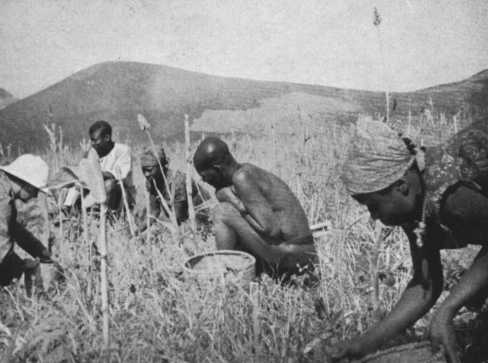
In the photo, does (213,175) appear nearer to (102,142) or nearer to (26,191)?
(26,191)

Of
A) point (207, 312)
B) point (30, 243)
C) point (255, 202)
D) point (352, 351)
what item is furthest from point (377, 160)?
point (30, 243)

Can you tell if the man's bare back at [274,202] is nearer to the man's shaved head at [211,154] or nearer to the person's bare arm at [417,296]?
the man's shaved head at [211,154]

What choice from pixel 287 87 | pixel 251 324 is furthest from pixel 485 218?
pixel 287 87

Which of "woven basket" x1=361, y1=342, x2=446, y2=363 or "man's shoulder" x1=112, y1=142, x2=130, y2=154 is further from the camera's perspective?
"man's shoulder" x1=112, y1=142, x2=130, y2=154

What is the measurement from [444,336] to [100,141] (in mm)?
4404

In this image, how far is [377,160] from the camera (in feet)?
4.72

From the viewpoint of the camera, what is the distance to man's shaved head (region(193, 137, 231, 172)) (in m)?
3.00

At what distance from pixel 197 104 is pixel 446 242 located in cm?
1008

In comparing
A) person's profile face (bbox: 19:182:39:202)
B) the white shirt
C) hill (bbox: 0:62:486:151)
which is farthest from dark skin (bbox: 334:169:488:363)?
hill (bbox: 0:62:486:151)

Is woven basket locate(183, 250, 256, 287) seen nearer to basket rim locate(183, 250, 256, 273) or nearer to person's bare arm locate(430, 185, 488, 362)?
basket rim locate(183, 250, 256, 273)

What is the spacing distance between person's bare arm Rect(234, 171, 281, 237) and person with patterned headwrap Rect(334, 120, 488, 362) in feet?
4.16

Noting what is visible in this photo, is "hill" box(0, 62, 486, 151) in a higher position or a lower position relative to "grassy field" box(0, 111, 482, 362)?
higher

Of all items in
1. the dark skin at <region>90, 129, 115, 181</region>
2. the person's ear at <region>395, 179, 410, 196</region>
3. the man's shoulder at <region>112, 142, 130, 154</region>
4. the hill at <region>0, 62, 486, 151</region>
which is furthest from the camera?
the hill at <region>0, 62, 486, 151</region>

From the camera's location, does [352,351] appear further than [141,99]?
No
